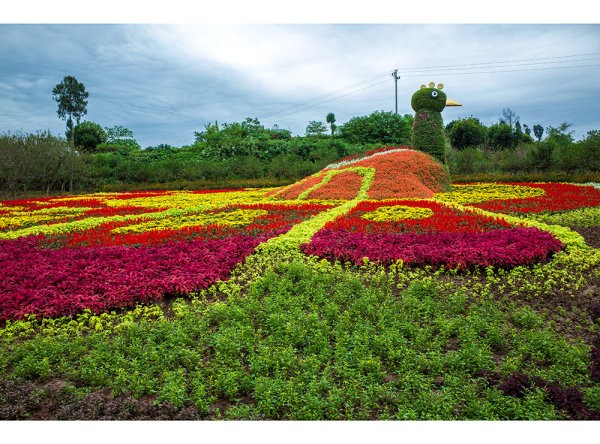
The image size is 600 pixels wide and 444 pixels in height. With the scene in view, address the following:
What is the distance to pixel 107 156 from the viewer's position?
30922 millimetres

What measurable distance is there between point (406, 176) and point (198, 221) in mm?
8312

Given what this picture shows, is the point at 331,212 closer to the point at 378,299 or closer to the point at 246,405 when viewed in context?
the point at 378,299

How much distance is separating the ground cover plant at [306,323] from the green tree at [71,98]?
4.09m

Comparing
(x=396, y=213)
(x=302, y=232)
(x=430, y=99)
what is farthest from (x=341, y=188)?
(x=302, y=232)

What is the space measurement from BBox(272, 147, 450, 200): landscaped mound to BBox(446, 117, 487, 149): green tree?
2674 centimetres

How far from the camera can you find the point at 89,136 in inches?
1403

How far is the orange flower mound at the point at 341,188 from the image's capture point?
14.6 m

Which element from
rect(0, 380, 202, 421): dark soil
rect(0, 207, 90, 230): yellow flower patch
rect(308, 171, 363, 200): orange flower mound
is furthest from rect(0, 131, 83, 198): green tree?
rect(0, 380, 202, 421): dark soil

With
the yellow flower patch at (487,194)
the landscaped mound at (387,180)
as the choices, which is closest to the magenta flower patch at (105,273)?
the landscaped mound at (387,180)

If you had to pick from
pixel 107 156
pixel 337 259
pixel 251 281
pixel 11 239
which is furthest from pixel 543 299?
pixel 107 156

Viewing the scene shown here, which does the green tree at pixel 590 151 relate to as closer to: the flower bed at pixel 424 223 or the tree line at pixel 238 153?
the tree line at pixel 238 153

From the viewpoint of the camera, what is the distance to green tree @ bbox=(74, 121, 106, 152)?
34469 millimetres

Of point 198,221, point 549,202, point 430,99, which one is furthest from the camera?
point 430,99

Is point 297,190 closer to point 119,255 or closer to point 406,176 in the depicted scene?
point 406,176
